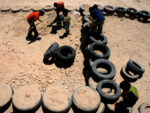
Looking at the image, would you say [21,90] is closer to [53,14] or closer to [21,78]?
[21,78]

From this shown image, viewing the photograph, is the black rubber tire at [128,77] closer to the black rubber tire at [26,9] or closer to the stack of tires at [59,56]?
the stack of tires at [59,56]

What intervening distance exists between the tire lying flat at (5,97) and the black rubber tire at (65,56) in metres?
3.06

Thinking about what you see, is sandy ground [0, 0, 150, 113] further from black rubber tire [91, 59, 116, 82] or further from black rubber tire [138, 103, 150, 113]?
black rubber tire [91, 59, 116, 82]

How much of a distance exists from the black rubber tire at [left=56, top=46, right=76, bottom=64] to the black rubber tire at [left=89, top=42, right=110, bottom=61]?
1070 mm

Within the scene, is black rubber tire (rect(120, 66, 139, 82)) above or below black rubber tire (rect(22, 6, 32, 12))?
below

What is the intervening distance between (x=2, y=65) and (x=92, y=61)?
5.12 m

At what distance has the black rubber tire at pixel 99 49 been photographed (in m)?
8.13

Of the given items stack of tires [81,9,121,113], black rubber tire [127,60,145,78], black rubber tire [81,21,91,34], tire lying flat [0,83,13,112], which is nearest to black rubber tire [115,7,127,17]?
black rubber tire [81,21,91,34]

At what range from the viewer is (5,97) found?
5.86 metres

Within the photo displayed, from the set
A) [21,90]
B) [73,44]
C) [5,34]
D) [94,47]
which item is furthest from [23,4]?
[21,90]

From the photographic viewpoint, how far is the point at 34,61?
26.6ft

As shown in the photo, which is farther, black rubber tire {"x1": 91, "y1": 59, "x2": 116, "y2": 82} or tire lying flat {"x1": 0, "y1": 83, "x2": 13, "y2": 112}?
black rubber tire {"x1": 91, "y1": 59, "x2": 116, "y2": 82}

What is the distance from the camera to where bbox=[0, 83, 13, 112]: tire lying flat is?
18.7 ft

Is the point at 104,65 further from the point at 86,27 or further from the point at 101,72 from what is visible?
the point at 86,27
